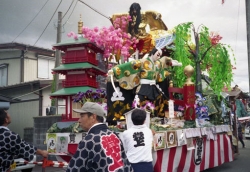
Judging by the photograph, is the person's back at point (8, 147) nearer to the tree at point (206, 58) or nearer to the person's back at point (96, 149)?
the person's back at point (96, 149)

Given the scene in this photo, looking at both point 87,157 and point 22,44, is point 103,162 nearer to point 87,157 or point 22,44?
point 87,157

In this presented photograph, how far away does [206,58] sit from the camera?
12008mm

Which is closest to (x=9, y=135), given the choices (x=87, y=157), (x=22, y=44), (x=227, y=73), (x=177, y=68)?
(x=87, y=157)

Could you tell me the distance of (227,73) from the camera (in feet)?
39.0

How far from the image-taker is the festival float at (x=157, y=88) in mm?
7512

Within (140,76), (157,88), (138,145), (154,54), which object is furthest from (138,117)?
(154,54)

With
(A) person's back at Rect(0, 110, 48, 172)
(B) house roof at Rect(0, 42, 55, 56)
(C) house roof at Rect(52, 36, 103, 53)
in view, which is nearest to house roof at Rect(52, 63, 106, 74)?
(C) house roof at Rect(52, 36, 103, 53)

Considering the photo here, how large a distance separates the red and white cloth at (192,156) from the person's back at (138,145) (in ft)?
5.61

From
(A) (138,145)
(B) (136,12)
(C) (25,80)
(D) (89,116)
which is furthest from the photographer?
(C) (25,80)

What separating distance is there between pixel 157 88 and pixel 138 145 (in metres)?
4.32

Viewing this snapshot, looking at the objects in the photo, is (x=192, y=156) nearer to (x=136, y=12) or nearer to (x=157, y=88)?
(x=157, y=88)

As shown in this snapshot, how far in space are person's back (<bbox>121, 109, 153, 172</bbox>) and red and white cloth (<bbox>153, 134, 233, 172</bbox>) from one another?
1711mm

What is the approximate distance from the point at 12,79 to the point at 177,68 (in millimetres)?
14130

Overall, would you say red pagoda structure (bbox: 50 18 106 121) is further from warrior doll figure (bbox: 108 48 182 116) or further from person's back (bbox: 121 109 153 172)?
person's back (bbox: 121 109 153 172)
